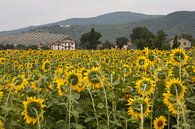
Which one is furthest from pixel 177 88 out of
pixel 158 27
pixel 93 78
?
pixel 158 27

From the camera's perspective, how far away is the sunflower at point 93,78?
11.6 feet

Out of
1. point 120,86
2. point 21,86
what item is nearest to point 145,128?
point 120,86

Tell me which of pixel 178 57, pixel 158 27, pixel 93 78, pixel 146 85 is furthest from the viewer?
pixel 158 27

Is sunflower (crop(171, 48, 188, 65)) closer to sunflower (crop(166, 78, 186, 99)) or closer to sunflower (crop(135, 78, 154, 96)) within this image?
sunflower (crop(135, 78, 154, 96))

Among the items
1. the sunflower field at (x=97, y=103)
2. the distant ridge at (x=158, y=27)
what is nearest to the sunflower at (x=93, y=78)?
the sunflower field at (x=97, y=103)

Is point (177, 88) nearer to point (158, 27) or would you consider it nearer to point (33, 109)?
point (33, 109)

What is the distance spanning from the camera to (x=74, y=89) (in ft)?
11.7

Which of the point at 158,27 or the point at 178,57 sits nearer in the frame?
the point at 178,57

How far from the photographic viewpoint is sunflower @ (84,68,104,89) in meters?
3.55

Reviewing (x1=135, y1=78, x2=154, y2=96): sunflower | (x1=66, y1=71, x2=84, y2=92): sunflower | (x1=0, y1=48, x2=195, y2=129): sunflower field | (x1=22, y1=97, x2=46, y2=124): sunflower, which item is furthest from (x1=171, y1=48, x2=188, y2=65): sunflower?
(x1=22, y1=97, x2=46, y2=124): sunflower

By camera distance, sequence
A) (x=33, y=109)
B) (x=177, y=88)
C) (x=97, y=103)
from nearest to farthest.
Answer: (x=33, y=109), (x=177, y=88), (x=97, y=103)

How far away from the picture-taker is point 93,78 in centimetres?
356

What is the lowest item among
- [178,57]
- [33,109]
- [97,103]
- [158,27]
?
[158,27]

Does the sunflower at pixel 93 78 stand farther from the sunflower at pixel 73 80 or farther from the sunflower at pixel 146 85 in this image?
the sunflower at pixel 146 85
